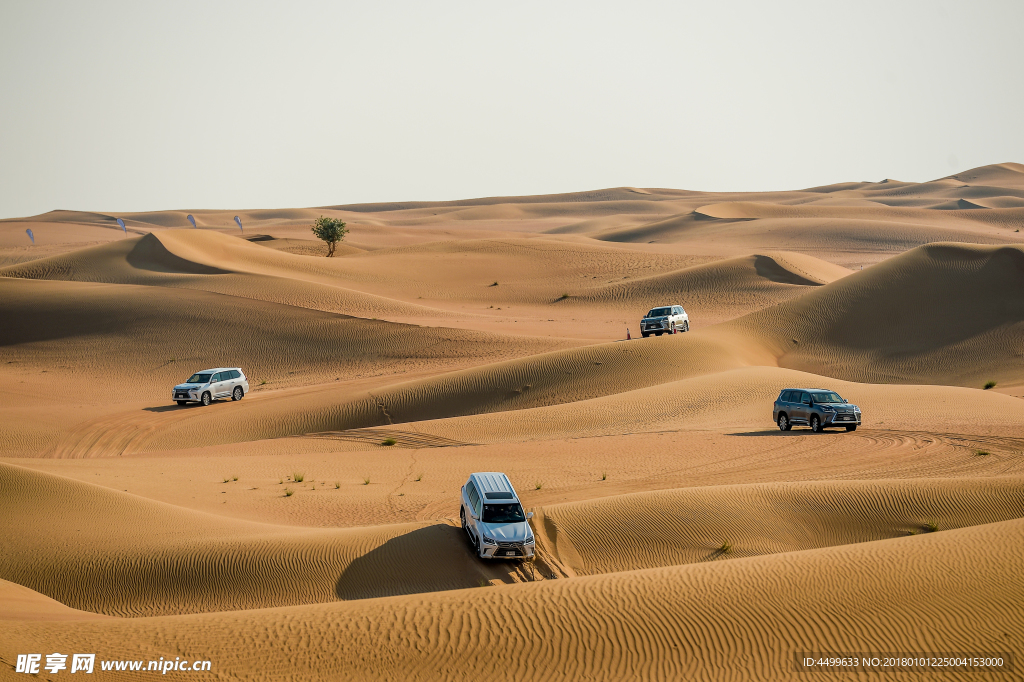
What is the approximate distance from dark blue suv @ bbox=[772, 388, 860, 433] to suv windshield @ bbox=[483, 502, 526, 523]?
12.0 meters

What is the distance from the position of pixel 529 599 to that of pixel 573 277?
53.6 m

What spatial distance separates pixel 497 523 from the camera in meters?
13.0

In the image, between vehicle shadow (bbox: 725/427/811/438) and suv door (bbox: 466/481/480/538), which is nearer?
suv door (bbox: 466/481/480/538)

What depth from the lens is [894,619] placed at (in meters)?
10.3

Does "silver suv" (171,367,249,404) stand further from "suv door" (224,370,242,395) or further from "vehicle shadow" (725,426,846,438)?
"vehicle shadow" (725,426,846,438)

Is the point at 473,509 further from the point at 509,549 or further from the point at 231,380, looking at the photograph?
the point at 231,380

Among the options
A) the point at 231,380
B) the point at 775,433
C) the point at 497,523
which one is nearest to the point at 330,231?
the point at 231,380

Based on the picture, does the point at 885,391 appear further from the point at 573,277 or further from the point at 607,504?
the point at 573,277

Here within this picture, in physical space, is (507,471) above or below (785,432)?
above

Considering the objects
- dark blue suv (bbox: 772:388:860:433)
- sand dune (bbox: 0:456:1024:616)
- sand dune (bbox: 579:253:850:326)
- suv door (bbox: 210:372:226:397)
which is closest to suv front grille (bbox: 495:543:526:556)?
sand dune (bbox: 0:456:1024:616)

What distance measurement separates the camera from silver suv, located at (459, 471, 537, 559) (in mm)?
12703

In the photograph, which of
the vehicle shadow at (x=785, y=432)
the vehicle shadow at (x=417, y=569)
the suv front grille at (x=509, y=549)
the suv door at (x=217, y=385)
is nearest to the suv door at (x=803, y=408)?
the vehicle shadow at (x=785, y=432)

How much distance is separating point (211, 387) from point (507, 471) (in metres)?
16.4

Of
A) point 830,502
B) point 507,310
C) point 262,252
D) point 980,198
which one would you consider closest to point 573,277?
point 507,310
